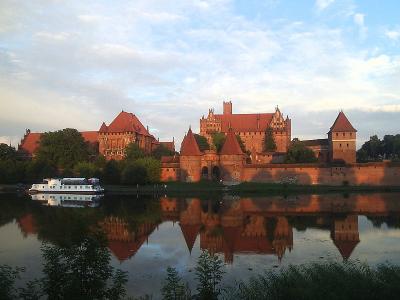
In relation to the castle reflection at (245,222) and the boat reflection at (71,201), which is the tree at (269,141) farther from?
the castle reflection at (245,222)

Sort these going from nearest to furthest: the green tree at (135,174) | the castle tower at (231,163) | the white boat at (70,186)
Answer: the white boat at (70,186) < the green tree at (135,174) < the castle tower at (231,163)

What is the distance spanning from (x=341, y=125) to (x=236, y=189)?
68.9 ft

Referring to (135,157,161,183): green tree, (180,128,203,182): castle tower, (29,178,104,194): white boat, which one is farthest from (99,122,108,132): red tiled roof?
(180,128,203,182): castle tower

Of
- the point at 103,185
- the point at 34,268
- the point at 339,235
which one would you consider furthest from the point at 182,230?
the point at 103,185

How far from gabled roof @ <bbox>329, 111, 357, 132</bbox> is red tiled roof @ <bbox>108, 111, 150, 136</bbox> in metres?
29.4

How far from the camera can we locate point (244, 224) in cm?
2384

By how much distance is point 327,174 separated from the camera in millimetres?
49250

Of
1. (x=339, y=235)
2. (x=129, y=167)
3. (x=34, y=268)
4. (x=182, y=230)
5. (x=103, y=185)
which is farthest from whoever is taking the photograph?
(x=103, y=185)

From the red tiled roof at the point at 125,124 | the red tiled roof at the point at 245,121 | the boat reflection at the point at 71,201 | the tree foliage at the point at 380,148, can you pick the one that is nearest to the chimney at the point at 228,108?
the red tiled roof at the point at 245,121

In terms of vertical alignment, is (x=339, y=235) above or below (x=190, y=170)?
below

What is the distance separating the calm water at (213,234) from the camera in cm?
1527

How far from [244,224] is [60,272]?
Result: 50.4 ft

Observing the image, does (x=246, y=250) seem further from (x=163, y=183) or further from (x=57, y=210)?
(x=163, y=183)

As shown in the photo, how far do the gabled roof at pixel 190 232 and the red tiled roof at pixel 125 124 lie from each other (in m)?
45.9
